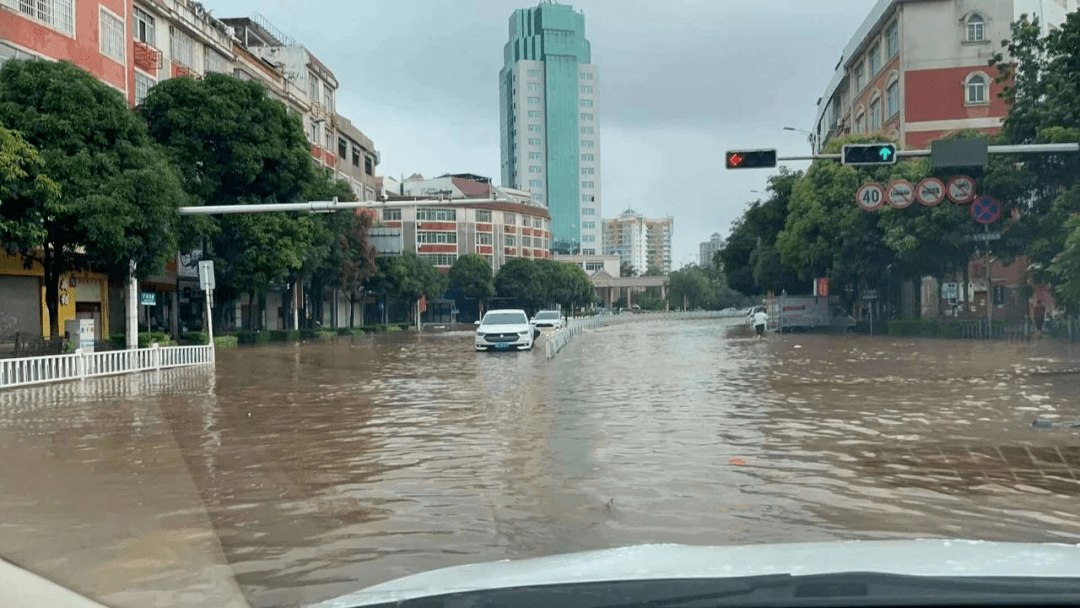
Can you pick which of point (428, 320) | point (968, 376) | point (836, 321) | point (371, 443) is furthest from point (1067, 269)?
point (428, 320)

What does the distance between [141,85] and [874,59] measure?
41.0m

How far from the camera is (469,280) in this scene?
94.9m

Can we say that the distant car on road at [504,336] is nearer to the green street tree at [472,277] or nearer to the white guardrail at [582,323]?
the white guardrail at [582,323]

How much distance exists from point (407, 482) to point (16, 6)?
25481 millimetres

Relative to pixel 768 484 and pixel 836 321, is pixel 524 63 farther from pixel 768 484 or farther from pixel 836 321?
pixel 768 484

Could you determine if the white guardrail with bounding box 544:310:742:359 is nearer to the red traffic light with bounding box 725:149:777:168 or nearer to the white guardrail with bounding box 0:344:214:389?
the white guardrail with bounding box 0:344:214:389

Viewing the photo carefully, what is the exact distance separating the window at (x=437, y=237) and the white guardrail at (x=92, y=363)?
77.7m

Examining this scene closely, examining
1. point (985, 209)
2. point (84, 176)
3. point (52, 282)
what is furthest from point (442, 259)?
point (84, 176)

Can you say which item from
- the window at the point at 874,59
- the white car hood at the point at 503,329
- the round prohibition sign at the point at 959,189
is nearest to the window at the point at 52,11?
the white car hood at the point at 503,329

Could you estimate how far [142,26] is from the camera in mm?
37438

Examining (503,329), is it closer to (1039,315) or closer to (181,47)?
(181,47)

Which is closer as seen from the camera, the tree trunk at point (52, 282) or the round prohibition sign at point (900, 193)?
the tree trunk at point (52, 282)

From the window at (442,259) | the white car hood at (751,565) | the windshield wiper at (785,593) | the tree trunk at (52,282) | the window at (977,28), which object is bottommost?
the white car hood at (751,565)

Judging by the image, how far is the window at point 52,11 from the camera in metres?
28.0
